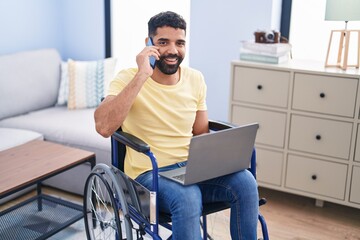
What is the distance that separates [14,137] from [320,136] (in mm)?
1718

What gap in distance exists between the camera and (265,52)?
283 centimetres

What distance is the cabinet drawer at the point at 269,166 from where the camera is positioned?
2.91 m

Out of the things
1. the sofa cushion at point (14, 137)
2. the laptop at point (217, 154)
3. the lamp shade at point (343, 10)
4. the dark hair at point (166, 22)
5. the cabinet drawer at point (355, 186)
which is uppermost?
the lamp shade at point (343, 10)

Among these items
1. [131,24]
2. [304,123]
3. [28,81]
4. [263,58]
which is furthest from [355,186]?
[28,81]

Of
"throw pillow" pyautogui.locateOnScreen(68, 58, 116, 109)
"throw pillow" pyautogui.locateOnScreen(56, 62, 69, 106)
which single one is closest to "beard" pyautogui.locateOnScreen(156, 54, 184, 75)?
"throw pillow" pyautogui.locateOnScreen(68, 58, 116, 109)

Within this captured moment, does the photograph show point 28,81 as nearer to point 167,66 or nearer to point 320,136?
point 167,66

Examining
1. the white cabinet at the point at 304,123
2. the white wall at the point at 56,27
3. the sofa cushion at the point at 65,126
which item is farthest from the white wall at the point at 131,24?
the white cabinet at the point at 304,123

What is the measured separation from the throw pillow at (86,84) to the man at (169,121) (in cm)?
146

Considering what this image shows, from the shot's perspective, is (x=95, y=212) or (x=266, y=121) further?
(x=266, y=121)

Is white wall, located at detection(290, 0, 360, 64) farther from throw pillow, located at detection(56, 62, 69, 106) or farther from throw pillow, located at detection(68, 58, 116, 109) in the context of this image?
throw pillow, located at detection(56, 62, 69, 106)

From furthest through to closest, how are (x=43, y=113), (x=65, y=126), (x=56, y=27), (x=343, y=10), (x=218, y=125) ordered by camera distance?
Result: (x=56, y=27) → (x=43, y=113) → (x=65, y=126) → (x=343, y=10) → (x=218, y=125)

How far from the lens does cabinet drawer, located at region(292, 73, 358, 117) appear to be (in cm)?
264

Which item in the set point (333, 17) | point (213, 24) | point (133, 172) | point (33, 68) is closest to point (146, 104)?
point (133, 172)

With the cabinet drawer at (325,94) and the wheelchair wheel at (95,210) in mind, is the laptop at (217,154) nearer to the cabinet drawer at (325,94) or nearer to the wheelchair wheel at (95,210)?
the wheelchair wheel at (95,210)
